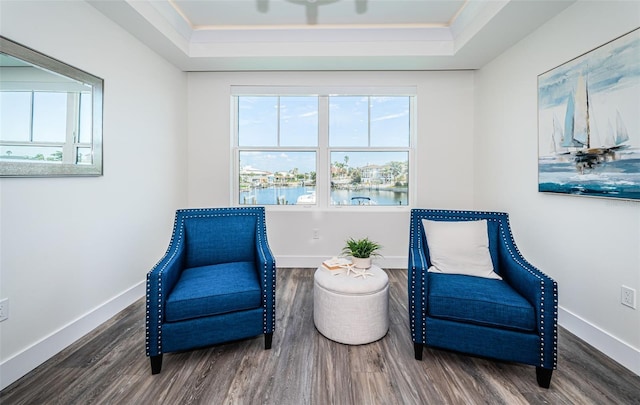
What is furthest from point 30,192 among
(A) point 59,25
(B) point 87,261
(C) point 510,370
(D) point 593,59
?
(D) point 593,59

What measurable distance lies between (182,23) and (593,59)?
352 cm

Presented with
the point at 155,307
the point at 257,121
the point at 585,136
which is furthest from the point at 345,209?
the point at 155,307

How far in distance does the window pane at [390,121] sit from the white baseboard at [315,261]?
1.52m

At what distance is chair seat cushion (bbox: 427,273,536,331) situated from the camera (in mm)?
1604

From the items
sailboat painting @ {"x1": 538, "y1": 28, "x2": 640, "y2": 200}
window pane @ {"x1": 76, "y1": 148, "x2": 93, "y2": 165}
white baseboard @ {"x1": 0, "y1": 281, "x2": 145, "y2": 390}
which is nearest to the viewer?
white baseboard @ {"x1": 0, "y1": 281, "x2": 145, "y2": 390}

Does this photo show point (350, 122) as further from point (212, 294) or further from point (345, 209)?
point (212, 294)

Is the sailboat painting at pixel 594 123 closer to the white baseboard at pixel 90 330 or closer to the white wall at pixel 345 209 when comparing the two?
the white baseboard at pixel 90 330

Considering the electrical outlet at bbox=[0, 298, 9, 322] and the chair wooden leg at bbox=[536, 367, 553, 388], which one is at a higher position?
the electrical outlet at bbox=[0, 298, 9, 322]

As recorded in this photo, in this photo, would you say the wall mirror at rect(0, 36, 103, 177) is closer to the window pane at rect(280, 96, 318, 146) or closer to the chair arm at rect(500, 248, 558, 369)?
the window pane at rect(280, 96, 318, 146)

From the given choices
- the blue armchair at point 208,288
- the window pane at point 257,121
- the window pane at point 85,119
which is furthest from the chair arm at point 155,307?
the window pane at point 257,121

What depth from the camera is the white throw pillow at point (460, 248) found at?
6.73 ft

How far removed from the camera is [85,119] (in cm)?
210

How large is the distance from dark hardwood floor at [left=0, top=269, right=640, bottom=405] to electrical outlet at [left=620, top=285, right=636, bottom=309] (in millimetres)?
401

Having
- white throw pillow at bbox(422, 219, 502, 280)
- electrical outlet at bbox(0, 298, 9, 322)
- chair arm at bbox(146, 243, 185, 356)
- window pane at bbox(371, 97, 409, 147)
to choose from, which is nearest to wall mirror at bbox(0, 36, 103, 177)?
electrical outlet at bbox(0, 298, 9, 322)
